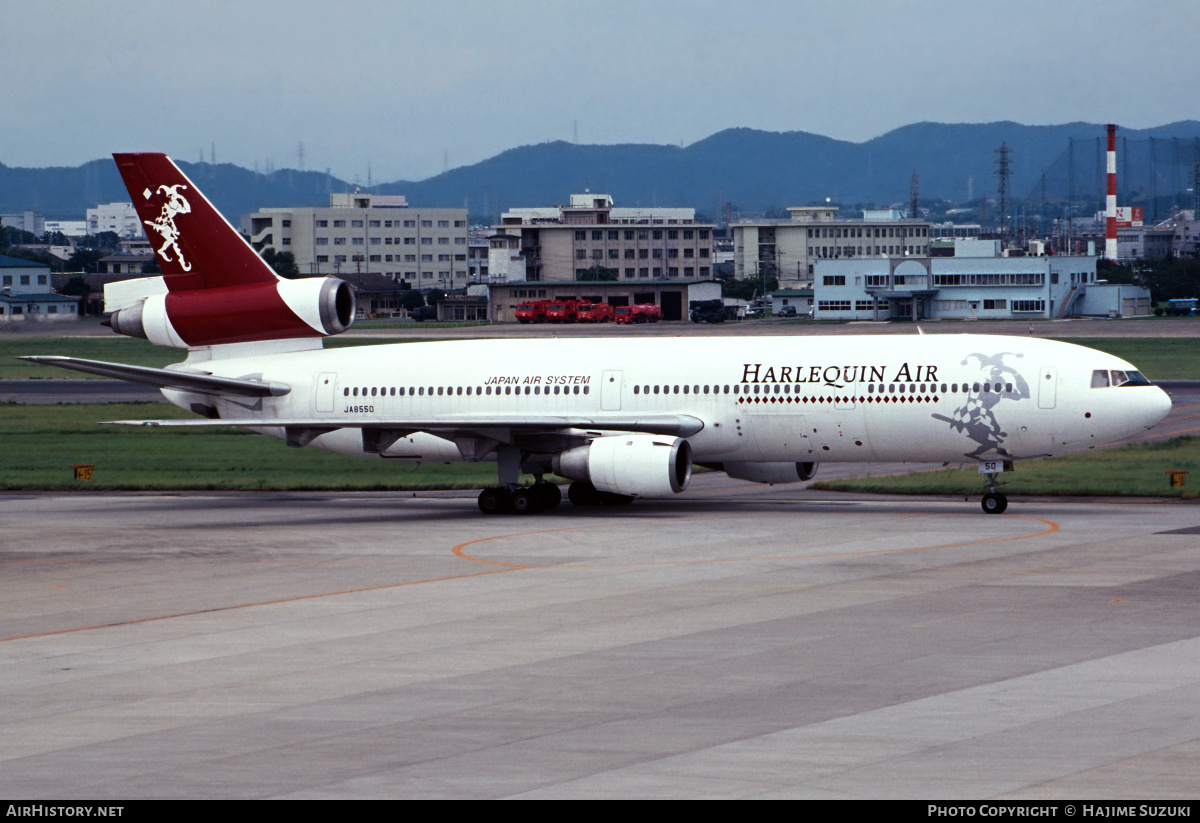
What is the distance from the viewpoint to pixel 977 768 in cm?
1627

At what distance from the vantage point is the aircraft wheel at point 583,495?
153 feet

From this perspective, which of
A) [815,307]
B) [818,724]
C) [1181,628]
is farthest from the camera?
[815,307]

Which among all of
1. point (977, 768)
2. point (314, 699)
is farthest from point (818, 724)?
point (314, 699)

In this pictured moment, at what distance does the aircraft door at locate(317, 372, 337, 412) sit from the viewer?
47844 mm

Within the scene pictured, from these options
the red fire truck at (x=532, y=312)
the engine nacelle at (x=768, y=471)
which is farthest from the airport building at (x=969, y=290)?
the engine nacelle at (x=768, y=471)

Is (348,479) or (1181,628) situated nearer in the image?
(1181,628)

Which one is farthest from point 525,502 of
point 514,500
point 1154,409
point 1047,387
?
point 1154,409

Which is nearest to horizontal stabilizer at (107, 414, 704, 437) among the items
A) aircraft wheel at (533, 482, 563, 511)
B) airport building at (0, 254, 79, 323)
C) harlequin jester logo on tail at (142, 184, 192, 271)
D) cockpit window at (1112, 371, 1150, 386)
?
aircraft wheel at (533, 482, 563, 511)

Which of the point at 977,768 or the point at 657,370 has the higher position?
the point at 657,370

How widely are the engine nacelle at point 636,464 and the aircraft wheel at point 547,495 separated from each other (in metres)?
2.18

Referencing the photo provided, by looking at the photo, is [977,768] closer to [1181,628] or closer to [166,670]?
[1181,628]

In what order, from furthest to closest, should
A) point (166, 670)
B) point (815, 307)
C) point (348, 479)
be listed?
1. point (815, 307)
2. point (348, 479)
3. point (166, 670)

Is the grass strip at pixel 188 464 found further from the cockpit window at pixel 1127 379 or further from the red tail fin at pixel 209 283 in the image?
the cockpit window at pixel 1127 379
